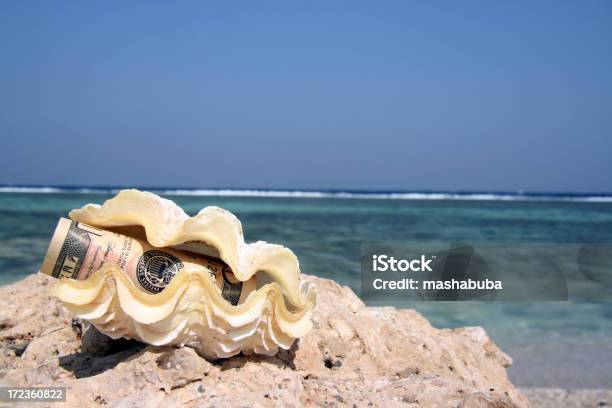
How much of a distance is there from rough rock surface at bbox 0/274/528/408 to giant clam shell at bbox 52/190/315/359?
0.36ft

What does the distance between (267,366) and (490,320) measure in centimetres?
536

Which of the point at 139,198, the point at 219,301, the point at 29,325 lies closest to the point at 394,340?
the point at 219,301

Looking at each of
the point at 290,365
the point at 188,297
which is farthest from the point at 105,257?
the point at 290,365

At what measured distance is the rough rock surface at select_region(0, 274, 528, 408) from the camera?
2.47m

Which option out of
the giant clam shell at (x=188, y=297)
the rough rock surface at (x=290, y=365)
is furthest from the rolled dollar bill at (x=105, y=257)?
the rough rock surface at (x=290, y=365)

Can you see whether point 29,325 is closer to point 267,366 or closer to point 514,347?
point 267,366

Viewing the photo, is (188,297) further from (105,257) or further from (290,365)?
(290,365)

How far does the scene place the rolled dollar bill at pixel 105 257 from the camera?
2.68 metres

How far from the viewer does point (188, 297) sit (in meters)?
2.55

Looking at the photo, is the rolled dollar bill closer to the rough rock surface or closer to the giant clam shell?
the giant clam shell

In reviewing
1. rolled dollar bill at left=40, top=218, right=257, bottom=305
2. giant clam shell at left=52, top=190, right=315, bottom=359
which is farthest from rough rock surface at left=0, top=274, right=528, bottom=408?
rolled dollar bill at left=40, top=218, right=257, bottom=305

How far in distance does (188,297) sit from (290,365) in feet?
2.31

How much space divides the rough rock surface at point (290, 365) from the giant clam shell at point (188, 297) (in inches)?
4.3

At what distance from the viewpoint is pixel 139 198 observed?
2.71 m
